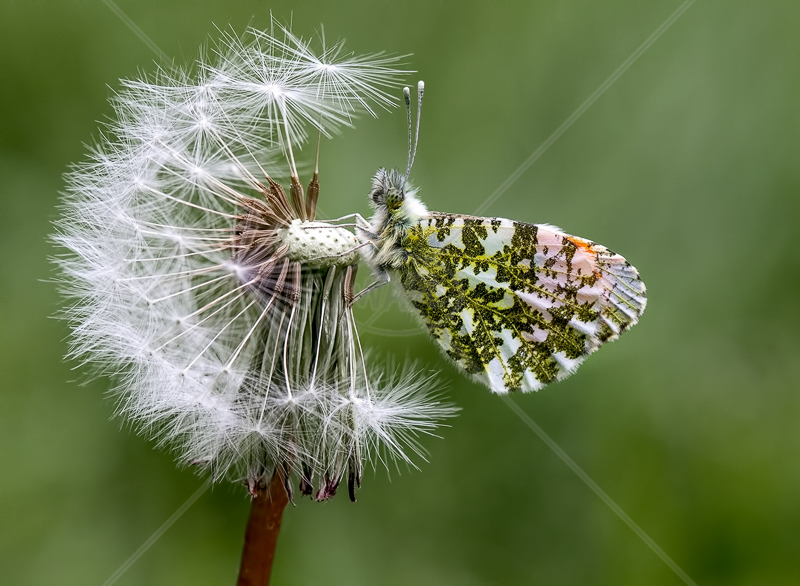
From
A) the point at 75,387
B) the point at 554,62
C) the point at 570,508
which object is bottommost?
the point at 570,508

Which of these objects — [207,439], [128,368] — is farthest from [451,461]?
[128,368]

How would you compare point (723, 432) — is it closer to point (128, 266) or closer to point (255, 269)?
point (255, 269)

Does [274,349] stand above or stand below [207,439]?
above

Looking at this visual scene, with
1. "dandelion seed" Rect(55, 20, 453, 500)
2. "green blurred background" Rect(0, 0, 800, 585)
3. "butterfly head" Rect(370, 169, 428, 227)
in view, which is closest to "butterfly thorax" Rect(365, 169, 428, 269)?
"butterfly head" Rect(370, 169, 428, 227)

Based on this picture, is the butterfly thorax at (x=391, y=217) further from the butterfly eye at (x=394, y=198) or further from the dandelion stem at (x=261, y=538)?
the dandelion stem at (x=261, y=538)

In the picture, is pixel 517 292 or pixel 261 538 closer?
pixel 261 538

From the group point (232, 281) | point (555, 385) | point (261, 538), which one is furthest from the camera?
Result: point (555, 385)

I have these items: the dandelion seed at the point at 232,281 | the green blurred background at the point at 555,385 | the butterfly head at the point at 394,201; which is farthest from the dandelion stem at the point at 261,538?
the butterfly head at the point at 394,201

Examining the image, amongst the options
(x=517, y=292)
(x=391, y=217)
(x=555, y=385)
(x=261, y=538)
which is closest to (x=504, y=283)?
(x=517, y=292)

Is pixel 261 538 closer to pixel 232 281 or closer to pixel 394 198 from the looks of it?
pixel 232 281
